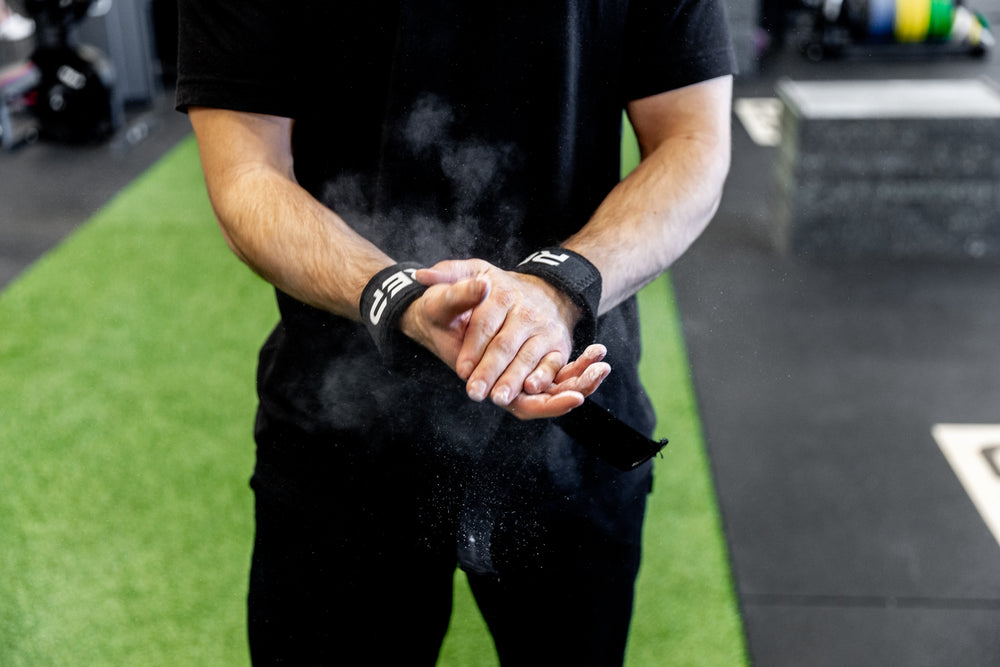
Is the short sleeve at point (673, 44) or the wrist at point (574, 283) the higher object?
the short sleeve at point (673, 44)

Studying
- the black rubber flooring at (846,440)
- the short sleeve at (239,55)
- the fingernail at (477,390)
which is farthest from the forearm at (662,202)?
the short sleeve at (239,55)

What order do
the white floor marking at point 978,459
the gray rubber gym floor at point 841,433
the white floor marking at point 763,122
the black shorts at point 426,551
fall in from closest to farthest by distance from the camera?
1. the black shorts at point 426,551
2. the gray rubber gym floor at point 841,433
3. the white floor marking at point 978,459
4. the white floor marking at point 763,122

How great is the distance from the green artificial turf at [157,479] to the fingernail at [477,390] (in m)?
1.22

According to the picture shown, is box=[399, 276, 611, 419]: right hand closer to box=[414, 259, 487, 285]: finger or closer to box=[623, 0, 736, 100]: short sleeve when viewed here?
box=[414, 259, 487, 285]: finger

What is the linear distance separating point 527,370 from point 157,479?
182cm

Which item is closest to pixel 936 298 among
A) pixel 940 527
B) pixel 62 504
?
pixel 940 527

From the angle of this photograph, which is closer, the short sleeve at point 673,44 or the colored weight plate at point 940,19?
the short sleeve at point 673,44

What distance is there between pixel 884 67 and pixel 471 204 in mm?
5782

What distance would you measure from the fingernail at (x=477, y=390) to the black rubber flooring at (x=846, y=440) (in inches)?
17.5

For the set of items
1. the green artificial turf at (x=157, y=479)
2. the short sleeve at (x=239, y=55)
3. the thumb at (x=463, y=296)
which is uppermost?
the short sleeve at (x=239, y=55)

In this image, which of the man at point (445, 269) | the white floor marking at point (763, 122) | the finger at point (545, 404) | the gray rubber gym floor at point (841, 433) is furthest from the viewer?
the white floor marking at point (763, 122)

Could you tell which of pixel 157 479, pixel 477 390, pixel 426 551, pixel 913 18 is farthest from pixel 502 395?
pixel 913 18

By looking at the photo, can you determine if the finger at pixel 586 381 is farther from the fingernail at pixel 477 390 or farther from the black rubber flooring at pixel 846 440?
the black rubber flooring at pixel 846 440

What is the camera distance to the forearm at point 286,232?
0.87m
